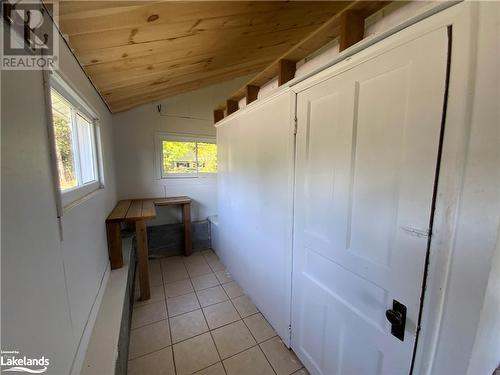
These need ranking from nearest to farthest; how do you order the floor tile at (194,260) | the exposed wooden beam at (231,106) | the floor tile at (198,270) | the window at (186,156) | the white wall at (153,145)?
the exposed wooden beam at (231,106), the floor tile at (198,270), the floor tile at (194,260), the white wall at (153,145), the window at (186,156)

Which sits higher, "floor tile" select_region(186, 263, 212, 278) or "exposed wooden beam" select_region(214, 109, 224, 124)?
"exposed wooden beam" select_region(214, 109, 224, 124)

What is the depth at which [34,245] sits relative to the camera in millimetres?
727

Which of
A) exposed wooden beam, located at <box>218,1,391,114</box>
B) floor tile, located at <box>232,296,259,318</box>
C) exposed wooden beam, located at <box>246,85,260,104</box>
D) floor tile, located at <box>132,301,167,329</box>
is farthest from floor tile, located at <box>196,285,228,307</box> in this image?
exposed wooden beam, located at <box>218,1,391,114</box>

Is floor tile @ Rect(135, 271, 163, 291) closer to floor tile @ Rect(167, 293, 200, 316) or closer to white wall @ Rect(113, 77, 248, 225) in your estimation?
floor tile @ Rect(167, 293, 200, 316)

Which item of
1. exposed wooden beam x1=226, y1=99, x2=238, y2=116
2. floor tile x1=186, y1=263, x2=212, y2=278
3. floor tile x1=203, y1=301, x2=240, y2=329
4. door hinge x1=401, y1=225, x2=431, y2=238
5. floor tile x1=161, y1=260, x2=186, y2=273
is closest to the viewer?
door hinge x1=401, y1=225, x2=431, y2=238

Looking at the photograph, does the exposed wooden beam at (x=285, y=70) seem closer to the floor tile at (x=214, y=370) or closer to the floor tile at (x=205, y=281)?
the floor tile at (x=214, y=370)

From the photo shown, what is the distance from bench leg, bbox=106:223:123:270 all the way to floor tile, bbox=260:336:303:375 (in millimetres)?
1613

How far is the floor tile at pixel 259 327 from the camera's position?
1.78 m

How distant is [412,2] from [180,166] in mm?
3410

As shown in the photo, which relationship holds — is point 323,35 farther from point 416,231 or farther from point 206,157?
point 206,157

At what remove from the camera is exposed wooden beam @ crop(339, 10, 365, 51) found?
0.97 m

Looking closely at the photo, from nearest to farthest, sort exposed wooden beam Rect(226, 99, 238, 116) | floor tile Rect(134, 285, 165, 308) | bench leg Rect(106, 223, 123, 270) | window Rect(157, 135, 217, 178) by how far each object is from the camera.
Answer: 1. bench leg Rect(106, 223, 123, 270)
2. floor tile Rect(134, 285, 165, 308)
3. exposed wooden beam Rect(226, 99, 238, 116)
4. window Rect(157, 135, 217, 178)

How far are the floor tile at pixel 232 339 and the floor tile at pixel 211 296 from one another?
39 cm

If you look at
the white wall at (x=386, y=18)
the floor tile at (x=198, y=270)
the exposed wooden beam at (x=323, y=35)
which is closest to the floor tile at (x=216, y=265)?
the floor tile at (x=198, y=270)
